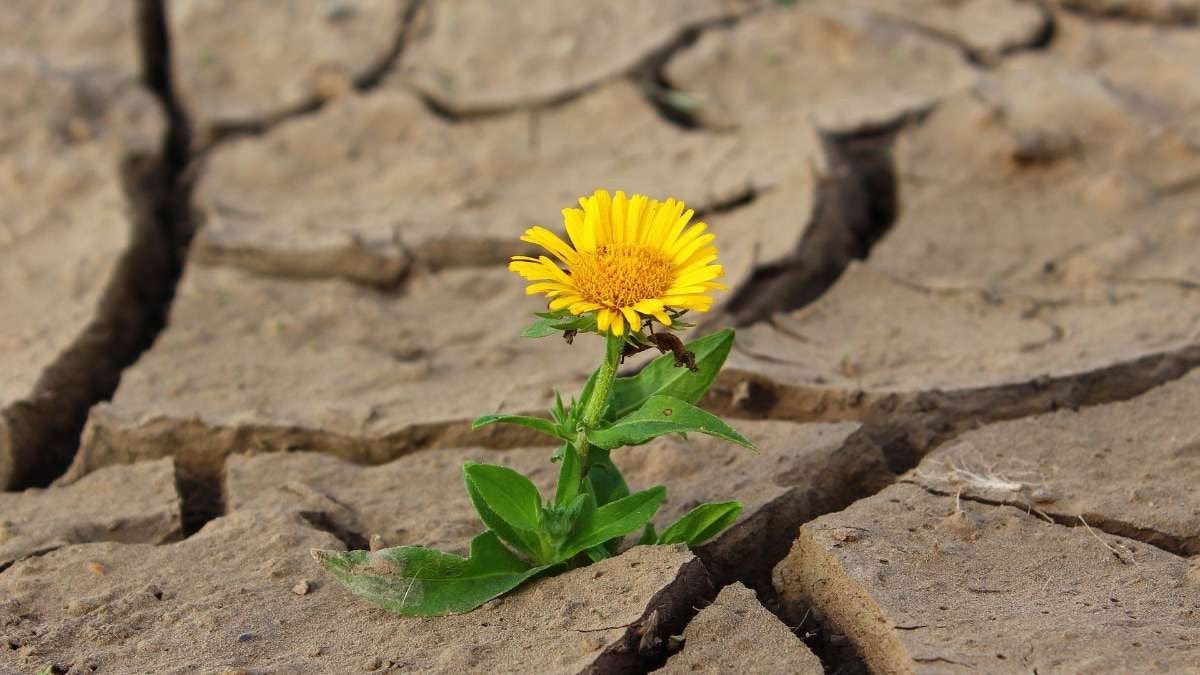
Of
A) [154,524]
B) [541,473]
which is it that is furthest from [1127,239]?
[154,524]

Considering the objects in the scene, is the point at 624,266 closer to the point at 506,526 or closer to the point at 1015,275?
the point at 506,526

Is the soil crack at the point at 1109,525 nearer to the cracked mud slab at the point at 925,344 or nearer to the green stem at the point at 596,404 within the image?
the cracked mud slab at the point at 925,344

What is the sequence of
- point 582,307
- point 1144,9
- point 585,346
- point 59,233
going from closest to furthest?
point 582,307, point 585,346, point 59,233, point 1144,9

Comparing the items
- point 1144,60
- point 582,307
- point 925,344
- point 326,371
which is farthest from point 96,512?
point 1144,60

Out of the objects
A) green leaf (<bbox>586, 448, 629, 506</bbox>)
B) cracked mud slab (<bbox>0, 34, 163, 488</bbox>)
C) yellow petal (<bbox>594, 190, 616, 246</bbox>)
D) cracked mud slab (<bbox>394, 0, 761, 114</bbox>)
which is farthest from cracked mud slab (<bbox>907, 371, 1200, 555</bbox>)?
cracked mud slab (<bbox>394, 0, 761, 114</bbox>)

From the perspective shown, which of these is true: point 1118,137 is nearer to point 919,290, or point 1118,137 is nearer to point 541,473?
point 919,290

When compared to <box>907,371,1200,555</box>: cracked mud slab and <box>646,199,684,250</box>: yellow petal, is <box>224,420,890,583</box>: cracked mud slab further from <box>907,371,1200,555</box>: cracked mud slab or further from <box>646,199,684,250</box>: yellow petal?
<box>646,199,684,250</box>: yellow petal

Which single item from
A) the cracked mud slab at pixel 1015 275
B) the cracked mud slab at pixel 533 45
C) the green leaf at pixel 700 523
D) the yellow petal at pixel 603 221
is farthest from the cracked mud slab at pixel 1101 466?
the cracked mud slab at pixel 533 45
